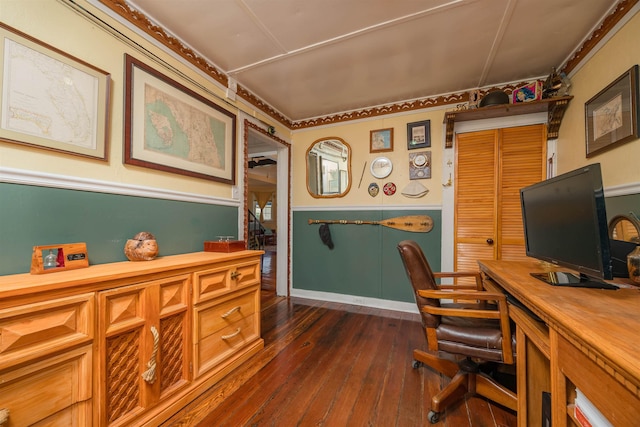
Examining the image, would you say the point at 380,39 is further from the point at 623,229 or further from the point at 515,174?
the point at 623,229

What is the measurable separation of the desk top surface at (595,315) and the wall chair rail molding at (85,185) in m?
2.24

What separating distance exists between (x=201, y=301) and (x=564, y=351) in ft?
5.71

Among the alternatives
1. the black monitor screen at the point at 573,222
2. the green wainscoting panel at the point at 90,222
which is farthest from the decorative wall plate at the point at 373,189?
the green wainscoting panel at the point at 90,222

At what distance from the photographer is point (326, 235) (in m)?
3.21

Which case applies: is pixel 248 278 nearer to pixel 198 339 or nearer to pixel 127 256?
pixel 198 339

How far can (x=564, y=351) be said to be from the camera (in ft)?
2.39

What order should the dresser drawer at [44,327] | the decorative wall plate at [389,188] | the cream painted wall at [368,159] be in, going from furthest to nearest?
the decorative wall plate at [389,188]
the cream painted wall at [368,159]
the dresser drawer at [44,327]

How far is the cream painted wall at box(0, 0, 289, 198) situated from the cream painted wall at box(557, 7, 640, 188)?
3.11 metres

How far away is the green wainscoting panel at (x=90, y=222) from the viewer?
1125 mm

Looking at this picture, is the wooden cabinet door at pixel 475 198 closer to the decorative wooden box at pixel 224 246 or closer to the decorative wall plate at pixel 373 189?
the decorative wall plate at pixel 373 189

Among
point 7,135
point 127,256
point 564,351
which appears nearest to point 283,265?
point 127,256

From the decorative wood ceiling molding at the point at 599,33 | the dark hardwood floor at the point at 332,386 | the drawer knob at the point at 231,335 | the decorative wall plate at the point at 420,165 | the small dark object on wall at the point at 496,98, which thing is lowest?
the dark hardwood floor at the point at 332,386

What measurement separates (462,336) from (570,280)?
59 cm

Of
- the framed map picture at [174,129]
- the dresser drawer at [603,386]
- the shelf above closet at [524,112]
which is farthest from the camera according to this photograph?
the shelf above closet at [524,112]
